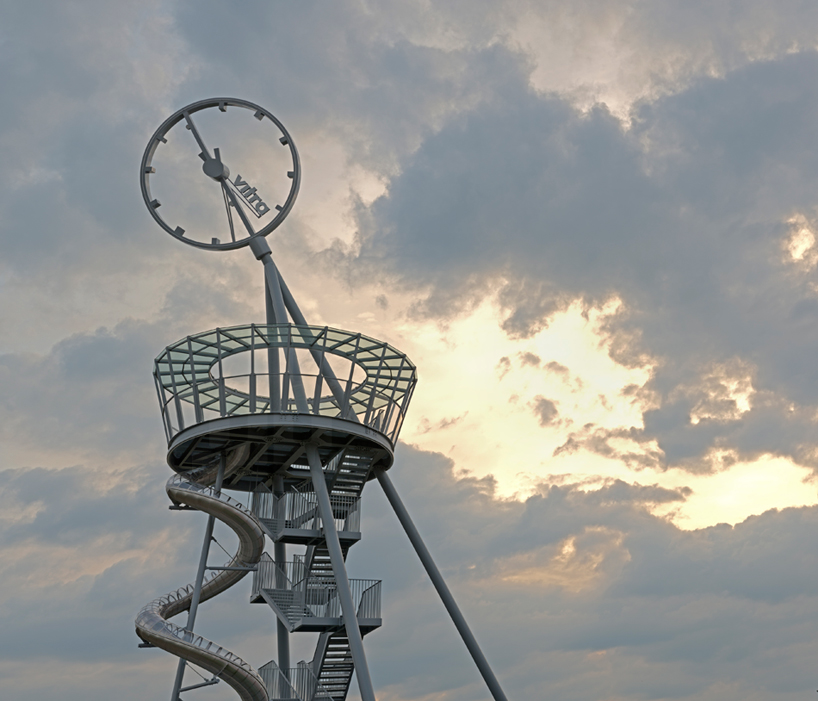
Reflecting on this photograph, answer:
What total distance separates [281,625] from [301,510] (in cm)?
556

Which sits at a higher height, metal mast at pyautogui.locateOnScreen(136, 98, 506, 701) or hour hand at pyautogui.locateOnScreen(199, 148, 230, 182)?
hour hand at pyautogui.locateOnScreen(199, 148, 230, 182)

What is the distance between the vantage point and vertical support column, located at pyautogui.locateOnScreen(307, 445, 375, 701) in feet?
129

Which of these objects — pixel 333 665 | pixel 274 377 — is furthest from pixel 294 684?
pixel 274 377

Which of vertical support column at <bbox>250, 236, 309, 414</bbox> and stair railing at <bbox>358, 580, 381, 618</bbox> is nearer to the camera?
stair railing at <bbox>358, 580, 381, 618</bbox>

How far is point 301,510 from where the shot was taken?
4644 centimetres

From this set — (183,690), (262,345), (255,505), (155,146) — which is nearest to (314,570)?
(255,505)

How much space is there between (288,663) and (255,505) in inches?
290

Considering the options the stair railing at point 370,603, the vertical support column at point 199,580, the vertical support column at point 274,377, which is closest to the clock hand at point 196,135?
the vertical support column at point 274,377

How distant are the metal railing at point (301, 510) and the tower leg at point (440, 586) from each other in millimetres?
1654

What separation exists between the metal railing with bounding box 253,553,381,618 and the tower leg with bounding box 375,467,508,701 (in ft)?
8.94

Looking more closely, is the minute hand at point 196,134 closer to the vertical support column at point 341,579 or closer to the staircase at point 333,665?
the vertical support column at point 341,579

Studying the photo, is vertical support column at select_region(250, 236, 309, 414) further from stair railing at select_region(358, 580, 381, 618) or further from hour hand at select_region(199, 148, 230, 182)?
stair railing at select_region(358, 580, 381, 618)

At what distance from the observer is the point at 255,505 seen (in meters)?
47.5

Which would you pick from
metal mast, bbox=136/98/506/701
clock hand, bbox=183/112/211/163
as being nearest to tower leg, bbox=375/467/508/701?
metal mast, bbox=136/98/506/701
